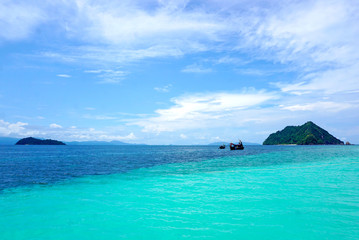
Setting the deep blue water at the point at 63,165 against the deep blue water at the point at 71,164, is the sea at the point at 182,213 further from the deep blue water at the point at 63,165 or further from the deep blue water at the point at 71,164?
the deep blue water at the point at 71,164

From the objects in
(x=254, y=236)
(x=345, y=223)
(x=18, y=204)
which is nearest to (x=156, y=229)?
(x=254, y=236)

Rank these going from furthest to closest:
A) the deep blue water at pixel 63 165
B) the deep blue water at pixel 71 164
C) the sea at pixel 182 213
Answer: the deep blue water at pixel 71 164
the deep blue water at pixel 63 165
the sea at pixel 182 213

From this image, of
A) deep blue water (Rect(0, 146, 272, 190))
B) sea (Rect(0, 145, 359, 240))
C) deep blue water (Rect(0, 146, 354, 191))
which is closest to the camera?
sea (Rect(0, 145, 359, 240))

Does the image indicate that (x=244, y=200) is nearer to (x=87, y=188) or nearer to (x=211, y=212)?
(x=211, y=212)

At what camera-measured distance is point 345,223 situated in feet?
37.2

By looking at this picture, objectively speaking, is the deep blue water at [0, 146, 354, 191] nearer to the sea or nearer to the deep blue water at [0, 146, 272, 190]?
the deep blue water at [0, 146, 272, 190]

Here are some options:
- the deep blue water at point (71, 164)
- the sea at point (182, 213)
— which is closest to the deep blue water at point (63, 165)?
the deep blue water at point (71, 164)

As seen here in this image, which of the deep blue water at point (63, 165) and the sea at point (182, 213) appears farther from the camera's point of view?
the deep blue water at point (63, 165)

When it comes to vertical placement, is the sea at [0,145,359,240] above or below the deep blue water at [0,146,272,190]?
above

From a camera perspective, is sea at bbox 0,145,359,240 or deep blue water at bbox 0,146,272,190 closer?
sea at bbox 0,145,359,240

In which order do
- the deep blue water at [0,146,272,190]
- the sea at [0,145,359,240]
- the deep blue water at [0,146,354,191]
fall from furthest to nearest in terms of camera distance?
1. the deep blue water at [0,146,354,191]
2. the deep blue water at [0,146,272,190]
3. the sea at [0,145,359,240]

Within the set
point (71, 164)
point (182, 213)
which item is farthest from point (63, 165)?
point (182, 213)

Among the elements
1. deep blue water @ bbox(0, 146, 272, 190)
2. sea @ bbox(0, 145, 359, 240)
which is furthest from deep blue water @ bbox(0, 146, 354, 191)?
sea @ bbox(0, 145, 359, 240)

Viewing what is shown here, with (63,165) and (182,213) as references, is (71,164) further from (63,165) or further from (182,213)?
(182,213)
